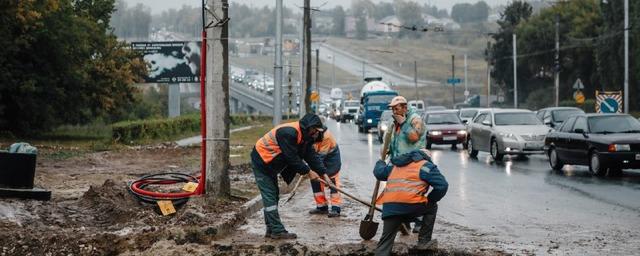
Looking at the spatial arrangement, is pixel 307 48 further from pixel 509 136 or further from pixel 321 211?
pixel 321 211

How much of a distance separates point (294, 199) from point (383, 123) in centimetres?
2744

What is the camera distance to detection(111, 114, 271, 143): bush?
43406 mm

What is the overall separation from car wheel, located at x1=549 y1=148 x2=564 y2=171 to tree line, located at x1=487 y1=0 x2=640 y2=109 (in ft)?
146

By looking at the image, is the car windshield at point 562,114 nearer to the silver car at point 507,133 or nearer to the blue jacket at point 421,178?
the silver car at point 507,133

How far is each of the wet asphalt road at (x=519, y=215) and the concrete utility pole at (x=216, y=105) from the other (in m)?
0.94

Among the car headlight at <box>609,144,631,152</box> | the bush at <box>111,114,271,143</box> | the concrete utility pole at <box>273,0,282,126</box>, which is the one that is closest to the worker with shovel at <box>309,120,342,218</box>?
the car headlight at <box>609,144,631,152</box>

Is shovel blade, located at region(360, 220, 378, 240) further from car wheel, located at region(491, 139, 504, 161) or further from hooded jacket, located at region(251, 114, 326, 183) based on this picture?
car wheel, located at region(491, 139, 504, 161)

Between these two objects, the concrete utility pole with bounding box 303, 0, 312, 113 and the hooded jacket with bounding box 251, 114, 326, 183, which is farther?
the concrete utility pole with bounding box 303, 0, 312, 113

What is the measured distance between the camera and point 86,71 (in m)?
50.6

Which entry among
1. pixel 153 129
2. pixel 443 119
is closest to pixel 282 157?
pixel 443 119

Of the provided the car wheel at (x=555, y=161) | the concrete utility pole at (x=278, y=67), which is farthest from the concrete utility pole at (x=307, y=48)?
the car wheel at (x=555, y=161)

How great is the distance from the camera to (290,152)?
11.6 m

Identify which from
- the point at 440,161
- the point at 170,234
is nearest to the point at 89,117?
the point at 440,161

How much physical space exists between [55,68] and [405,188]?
130ft
